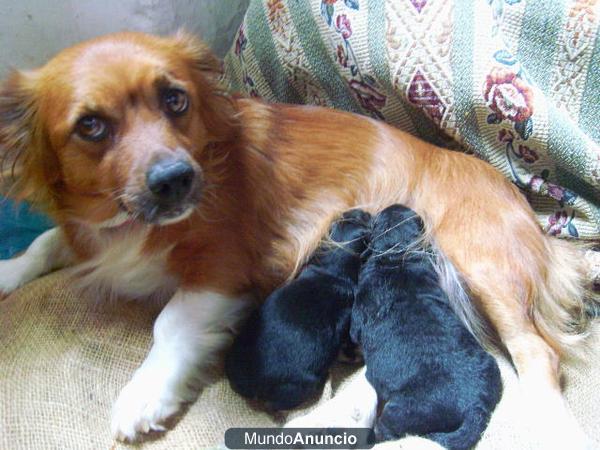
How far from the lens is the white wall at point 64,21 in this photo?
82.5 inches

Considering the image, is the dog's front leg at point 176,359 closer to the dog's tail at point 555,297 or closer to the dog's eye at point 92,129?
the dog's eye at point 92,129

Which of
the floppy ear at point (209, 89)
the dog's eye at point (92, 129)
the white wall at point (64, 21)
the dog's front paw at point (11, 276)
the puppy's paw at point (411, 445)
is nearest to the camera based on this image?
the puppy's paw at point (411, 445)

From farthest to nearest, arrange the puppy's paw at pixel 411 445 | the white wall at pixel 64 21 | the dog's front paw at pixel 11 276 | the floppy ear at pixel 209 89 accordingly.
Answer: the white wall at pixel 64 21
the dog's front paw at pixel 11 276
the floppy ear at pixel 209 89
the puppy's paw at pixel 411 445

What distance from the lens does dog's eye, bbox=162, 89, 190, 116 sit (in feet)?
4.98

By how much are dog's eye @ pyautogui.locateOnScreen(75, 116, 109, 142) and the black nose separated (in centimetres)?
17

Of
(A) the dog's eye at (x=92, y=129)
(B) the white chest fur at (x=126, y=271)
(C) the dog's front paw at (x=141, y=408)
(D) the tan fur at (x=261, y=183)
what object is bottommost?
(C) the dog's front paw at (x=141, y=408)

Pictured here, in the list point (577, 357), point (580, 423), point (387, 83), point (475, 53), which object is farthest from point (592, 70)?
point (580, 423)

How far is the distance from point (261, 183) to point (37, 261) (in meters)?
0.77

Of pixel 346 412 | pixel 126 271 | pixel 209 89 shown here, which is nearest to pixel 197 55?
pixel 209 89

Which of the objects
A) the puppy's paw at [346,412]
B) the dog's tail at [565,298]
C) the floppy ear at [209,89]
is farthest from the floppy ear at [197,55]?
the dog's tail at [565,298]

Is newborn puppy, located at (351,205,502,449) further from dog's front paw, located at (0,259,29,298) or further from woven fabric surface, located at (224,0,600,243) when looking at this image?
dog's front paw, located at (0,259,29,298)

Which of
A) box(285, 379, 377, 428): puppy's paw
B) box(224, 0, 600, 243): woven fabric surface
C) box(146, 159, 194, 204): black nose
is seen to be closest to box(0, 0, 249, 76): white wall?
box(224, 0, 600, 243): woven fabric surface

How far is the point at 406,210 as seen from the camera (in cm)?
179

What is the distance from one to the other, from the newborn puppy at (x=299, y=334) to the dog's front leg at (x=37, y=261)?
69 cm
